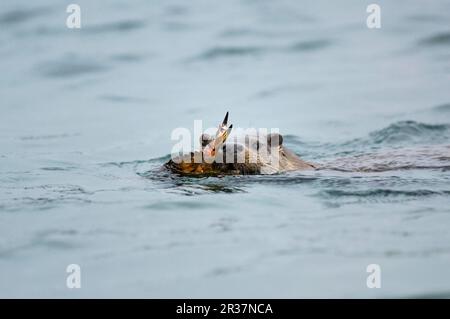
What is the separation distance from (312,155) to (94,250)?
12.5 feet

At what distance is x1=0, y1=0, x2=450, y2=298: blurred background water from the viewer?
5047 millimetres

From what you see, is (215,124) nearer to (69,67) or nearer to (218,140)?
(69,67)

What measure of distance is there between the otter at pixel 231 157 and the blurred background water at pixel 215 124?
128 mm

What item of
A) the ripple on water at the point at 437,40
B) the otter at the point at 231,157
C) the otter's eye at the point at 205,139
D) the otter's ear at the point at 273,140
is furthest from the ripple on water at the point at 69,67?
the otter's eye at the point at 205,139

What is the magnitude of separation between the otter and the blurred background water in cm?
13

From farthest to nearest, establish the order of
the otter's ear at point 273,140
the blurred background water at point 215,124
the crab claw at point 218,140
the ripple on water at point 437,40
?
the ripple on water at point 437,40 → the otter's ear at point 273,140 → the crab claw at point 218,140 → the blurred background water at point 215,124

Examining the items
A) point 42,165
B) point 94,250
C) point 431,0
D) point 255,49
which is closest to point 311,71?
point 255,49

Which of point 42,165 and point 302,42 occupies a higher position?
point 302,42

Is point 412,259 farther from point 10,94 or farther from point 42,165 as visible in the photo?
point 10,94

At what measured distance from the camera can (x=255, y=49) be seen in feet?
42.5

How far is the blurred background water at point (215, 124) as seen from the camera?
16.6ft

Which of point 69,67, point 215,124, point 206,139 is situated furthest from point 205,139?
point 69,67

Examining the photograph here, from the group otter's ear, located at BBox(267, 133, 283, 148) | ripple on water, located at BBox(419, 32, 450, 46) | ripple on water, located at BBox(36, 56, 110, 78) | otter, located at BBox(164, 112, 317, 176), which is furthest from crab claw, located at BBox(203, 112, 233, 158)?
ripple on water, located at BBox(419, 32, 450, 46)

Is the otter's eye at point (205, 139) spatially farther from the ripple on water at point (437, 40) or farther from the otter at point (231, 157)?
the ripple on water at point (437, 40)
